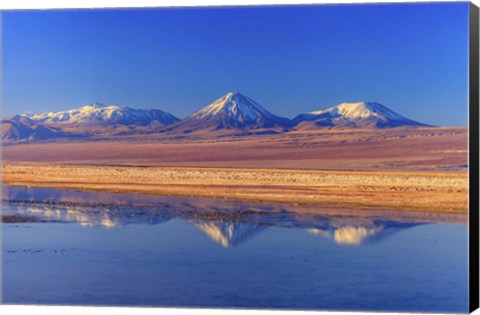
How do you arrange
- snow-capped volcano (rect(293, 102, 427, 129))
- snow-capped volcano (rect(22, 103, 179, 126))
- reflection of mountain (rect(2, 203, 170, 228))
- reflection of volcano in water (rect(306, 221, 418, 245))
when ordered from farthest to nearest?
1. reflection of mountain (rect(2, 203, 170, 228))
2. snow-capped volcano (rect(22, 103, 179, 126))
3. snow-capped volcano (rect(293, 102, 427, 129))
4. reflection of volcano in water (rect(306, 221, 418, 245))

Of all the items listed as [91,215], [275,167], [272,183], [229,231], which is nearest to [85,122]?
[91,215]

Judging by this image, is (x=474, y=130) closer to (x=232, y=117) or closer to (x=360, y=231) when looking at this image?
(x=360, y=231)

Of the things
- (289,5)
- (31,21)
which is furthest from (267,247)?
(31,21)

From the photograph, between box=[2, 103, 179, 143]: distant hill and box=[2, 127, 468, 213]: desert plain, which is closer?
box=[2, 127, 468, 213]: desert plain

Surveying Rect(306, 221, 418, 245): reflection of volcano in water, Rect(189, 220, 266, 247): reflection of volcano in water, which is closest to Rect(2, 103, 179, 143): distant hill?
Rect(189, 220, 266, 247): reflection of volcano in water

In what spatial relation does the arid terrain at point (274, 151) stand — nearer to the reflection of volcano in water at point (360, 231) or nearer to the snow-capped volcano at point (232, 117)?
the snow-capped volcano at point (232, 117)

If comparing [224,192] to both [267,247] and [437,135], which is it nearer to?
[267,247]

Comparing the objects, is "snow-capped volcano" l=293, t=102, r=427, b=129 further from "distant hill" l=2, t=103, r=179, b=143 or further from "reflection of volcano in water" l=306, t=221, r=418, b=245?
"distant hill" l=2, t=103, r=179, b=143
